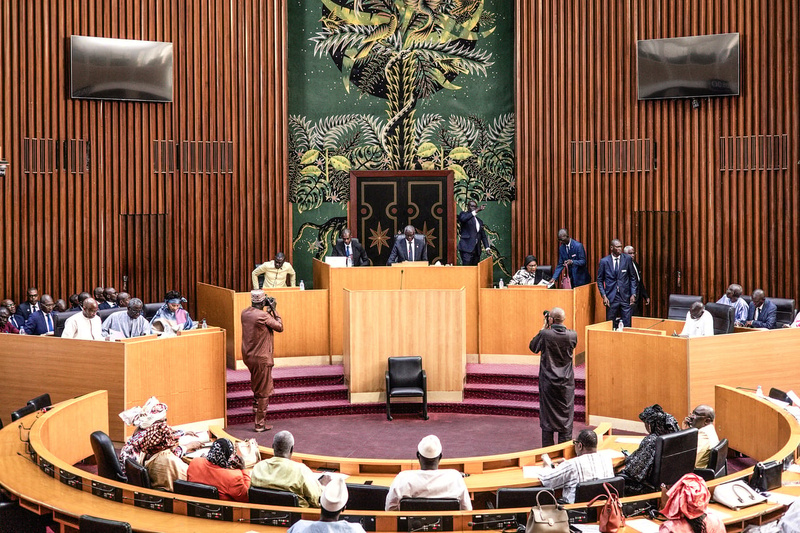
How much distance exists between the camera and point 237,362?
11.6m

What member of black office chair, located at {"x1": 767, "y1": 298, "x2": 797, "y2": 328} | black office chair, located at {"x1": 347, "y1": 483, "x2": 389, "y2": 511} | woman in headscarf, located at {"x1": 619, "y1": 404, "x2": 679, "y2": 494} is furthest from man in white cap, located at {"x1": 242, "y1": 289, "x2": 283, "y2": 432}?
black office chair, located at {"x1": 767, "y1": 298, "x2": 797, "y2": 328}

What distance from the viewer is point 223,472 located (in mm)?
5906

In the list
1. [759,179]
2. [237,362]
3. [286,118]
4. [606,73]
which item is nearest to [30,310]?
[237,362]

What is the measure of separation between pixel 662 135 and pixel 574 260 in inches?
94.7

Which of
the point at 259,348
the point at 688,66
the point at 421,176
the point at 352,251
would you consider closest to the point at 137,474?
the point at 259,348

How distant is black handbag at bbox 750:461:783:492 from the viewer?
565 centimetres

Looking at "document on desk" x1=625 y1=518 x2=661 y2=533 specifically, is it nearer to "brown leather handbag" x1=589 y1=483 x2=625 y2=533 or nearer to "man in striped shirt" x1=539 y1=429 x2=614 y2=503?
"brown leather handbag" x1=589 y1=483 x2=625 y2=533

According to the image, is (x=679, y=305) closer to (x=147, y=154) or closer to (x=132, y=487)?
(x=147, y=154)

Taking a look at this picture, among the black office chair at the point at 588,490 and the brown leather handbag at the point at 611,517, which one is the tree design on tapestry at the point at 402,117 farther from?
the brown leather handbag at the point at 611,517

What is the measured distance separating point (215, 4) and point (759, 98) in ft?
26.2

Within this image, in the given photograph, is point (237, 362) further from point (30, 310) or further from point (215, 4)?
point (215, 4)

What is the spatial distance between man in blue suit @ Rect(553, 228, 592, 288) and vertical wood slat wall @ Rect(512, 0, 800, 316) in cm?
86

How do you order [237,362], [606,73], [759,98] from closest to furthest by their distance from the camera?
[237,362] < [759,98] < [606,73]

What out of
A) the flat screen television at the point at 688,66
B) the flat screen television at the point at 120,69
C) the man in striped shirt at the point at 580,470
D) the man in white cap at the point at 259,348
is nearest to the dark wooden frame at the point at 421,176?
the flat screen television at the point at 120,69
